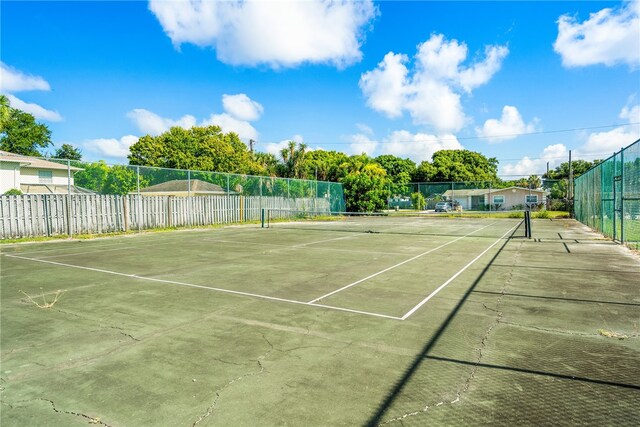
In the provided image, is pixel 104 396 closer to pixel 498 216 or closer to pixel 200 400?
pixel 200 400

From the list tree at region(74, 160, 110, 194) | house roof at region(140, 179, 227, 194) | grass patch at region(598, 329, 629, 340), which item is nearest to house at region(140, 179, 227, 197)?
house roof at region(140, 179, 227, 194)

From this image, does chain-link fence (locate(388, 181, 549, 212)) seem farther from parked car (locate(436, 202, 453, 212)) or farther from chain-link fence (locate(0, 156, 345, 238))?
chain-link fence (locate(0, 156, 345, 238))

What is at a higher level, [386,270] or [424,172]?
[424,172]

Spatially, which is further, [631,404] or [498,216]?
[498,216]

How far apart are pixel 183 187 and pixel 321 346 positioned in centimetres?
2343

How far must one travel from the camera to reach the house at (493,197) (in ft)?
157

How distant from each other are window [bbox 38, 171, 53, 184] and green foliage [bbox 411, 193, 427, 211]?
3492 centimetres

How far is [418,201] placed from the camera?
44156 mm

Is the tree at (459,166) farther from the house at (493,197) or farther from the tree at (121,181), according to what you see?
the tree at (121,181)

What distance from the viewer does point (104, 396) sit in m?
3.43

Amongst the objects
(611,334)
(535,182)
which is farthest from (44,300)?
(535,182)

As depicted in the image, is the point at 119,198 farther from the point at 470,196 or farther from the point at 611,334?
the point at 470,196

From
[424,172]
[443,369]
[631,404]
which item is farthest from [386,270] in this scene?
[424,172]

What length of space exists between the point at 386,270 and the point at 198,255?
6.37 metres
